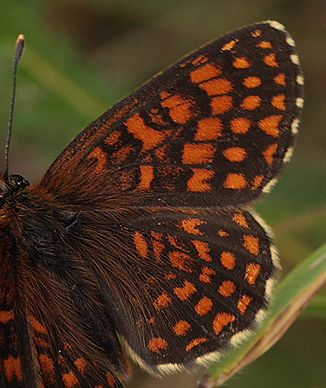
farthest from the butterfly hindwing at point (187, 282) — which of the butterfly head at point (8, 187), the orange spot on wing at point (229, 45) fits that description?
Result: the orange spot on wing at point (229, 45)

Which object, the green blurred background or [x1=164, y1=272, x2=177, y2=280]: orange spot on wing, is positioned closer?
[x1=164, y1=272, x2=177, y2=280]: orange spot on wing

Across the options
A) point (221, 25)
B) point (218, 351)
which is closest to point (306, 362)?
point (218, 351)

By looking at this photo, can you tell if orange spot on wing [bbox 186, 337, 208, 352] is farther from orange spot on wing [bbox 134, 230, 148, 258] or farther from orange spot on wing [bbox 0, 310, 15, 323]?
orange spot on wing [bbox 0, 310, 15, 323]

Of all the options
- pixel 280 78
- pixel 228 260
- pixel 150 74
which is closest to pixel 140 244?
pixel 228 260

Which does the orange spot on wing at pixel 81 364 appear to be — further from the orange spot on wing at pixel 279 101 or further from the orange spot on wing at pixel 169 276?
the orange spot on wing at pixel 279 101

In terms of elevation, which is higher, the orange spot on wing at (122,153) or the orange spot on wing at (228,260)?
the orange spot on wing at (122,153)

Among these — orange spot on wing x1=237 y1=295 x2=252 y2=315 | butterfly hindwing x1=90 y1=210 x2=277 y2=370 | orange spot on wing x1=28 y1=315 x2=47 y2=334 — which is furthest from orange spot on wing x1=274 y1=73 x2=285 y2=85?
orange spot on wing x1=28 y1=315 x2=47 y2=334

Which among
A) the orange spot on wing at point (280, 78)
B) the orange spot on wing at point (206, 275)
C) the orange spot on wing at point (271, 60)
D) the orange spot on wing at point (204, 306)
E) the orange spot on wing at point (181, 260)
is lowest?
the orange spot on wing at point (204, 306)
